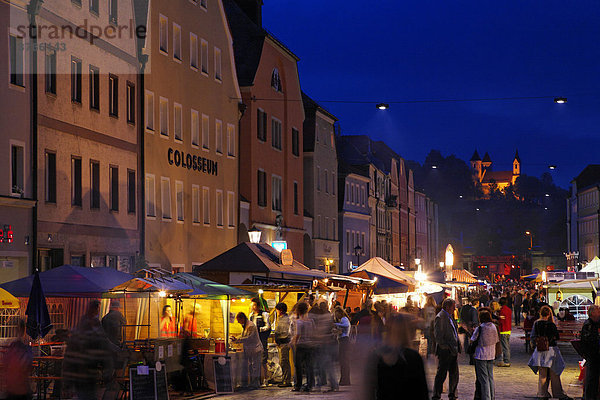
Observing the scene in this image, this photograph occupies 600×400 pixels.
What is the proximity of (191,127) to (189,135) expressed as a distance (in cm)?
48

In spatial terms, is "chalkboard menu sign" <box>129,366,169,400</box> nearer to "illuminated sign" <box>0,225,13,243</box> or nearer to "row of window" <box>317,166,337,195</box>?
"illuminated sign" <box>0,225,13,243</box>

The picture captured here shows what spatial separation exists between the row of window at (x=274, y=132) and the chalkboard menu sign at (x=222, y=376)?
96.5 ft

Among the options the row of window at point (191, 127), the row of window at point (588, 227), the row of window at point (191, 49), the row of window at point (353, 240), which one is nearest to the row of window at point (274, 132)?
the row of window at point (191, 127)

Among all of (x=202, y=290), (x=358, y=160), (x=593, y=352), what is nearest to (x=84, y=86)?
(x=202, y=290)

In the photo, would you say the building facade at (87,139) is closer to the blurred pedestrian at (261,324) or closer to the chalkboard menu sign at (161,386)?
the blurred pedestrian at (261,324)

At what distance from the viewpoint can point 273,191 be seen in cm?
5328

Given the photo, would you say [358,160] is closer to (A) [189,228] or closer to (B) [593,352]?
(A) [189,228]

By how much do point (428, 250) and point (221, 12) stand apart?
8813 cm

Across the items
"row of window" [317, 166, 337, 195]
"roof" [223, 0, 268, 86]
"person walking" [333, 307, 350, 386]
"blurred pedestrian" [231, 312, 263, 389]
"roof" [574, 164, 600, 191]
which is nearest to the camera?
"blurred pedestrian" [231, 312, 263, 389]

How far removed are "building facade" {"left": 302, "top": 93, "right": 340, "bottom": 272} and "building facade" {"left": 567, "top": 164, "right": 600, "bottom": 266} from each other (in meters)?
56.6

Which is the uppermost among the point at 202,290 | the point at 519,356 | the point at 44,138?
the point at 44,138

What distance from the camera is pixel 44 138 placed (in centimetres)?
2948

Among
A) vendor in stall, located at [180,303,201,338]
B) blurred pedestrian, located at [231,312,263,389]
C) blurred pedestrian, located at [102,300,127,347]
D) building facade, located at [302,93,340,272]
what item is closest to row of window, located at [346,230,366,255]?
building facade, located at [302,93,340,272]

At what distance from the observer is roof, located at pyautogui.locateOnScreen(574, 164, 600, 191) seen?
14200 centimetres
